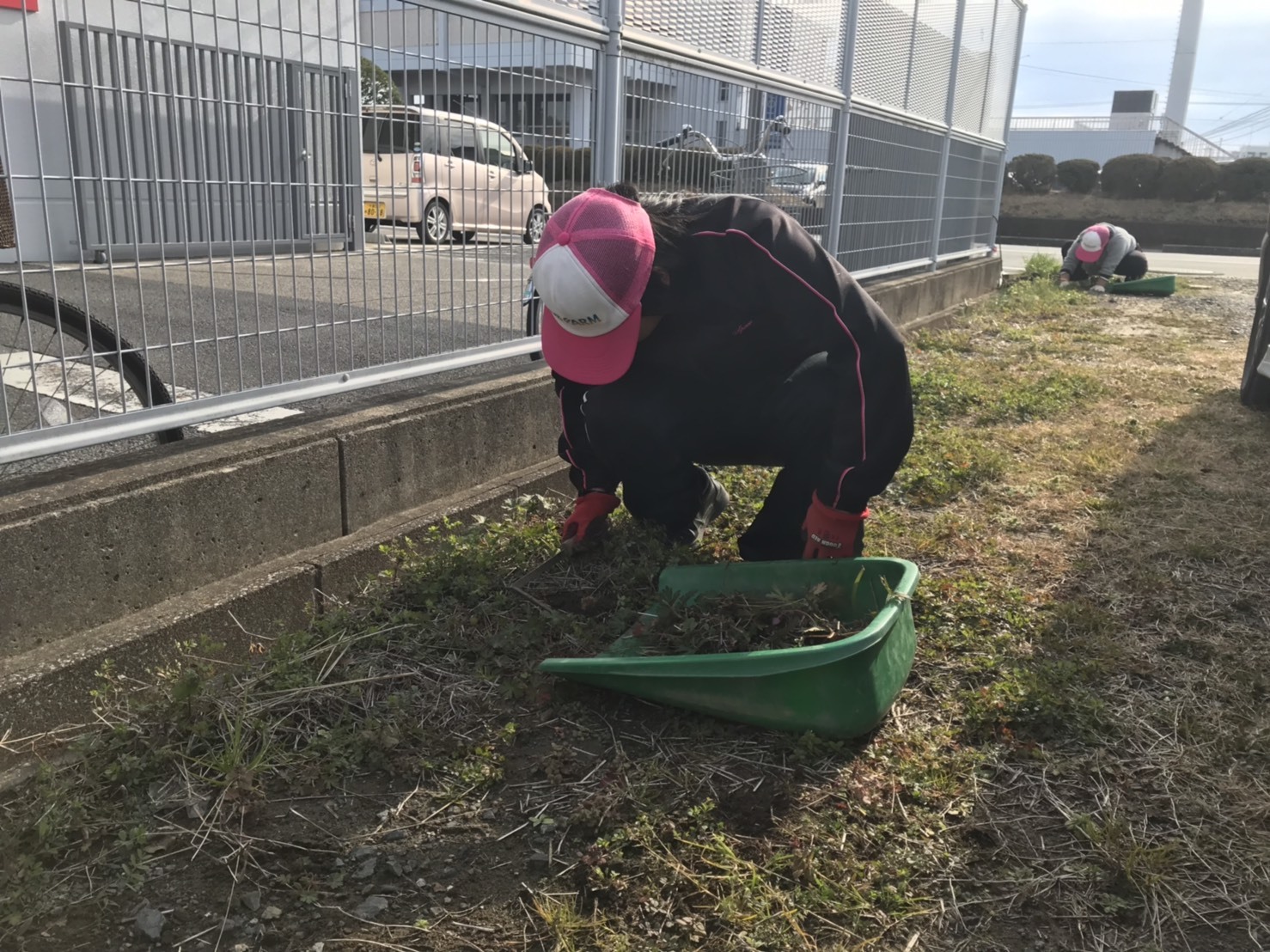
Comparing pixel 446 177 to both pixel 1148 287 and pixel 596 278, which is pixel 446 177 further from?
pixel 1148 287

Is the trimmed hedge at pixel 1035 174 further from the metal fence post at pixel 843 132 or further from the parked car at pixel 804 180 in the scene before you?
the parked car at pixel 804 180

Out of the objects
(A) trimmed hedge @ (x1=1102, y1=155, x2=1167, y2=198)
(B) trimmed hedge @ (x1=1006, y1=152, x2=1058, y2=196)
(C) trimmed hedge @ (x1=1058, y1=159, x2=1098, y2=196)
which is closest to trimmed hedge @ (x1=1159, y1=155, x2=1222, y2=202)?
(A) trimmed hedge @ (x1=1102, y1=155, x2=1167, y2=198)

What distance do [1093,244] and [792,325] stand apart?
1009 cm

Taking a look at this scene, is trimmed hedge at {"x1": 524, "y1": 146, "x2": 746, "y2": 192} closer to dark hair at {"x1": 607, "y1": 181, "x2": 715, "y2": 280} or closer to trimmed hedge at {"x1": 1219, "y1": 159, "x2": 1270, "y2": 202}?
dark hair at {"x1": 607, "y1": 181, "x2": 715, "y2": 280}

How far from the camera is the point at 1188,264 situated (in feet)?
57.1

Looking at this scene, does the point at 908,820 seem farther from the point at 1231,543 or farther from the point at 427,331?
the point at 427,331

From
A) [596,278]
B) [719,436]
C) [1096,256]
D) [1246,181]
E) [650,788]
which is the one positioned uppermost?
[1246,181]

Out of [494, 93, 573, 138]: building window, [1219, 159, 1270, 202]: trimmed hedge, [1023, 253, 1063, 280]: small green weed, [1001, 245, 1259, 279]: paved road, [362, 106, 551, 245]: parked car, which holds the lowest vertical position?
[1001, 245, 1259, 279]: paved road

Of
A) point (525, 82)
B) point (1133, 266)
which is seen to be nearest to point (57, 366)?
point (525, 82)

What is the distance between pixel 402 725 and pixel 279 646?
0.42 meters

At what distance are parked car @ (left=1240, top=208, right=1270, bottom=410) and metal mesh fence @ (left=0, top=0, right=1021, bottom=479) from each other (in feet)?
8.62

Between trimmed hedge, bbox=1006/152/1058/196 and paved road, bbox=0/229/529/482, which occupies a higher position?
trimmed hedge, bbox=1006/152/1058/196

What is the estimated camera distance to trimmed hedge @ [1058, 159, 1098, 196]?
27875 millimetres

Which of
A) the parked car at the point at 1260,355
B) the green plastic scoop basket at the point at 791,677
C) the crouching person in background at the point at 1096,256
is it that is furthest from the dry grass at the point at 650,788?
the crouching person in background at the point at 1096,256
